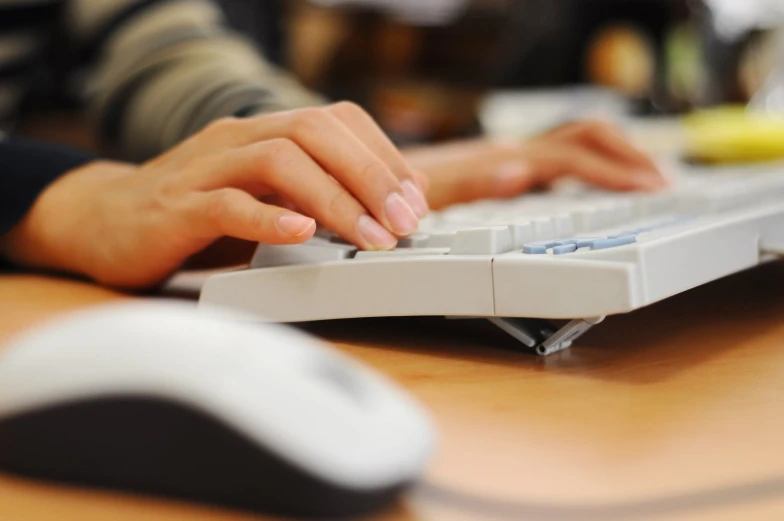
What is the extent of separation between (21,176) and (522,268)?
35 cm

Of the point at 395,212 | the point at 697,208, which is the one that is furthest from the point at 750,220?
the point at 395,212

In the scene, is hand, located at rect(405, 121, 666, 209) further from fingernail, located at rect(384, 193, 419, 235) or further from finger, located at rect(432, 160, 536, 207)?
fingernail, located at rect(384, 193, 419, 235)

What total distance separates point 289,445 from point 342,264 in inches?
7.6

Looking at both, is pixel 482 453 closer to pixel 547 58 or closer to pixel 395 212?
pixel 395 212

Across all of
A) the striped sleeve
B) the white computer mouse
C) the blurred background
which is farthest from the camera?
the blurred background

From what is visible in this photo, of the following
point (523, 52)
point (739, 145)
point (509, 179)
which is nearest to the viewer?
point (509, 179)

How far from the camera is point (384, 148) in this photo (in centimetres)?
46

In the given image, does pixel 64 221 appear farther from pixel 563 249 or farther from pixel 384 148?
pixel 563 249

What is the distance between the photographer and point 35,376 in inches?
9.6

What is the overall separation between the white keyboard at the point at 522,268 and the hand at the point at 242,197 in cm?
2

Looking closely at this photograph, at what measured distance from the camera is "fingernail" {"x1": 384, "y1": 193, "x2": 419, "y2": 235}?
0.42m

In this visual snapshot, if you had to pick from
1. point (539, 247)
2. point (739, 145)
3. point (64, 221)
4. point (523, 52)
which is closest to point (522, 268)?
point (539, 247)

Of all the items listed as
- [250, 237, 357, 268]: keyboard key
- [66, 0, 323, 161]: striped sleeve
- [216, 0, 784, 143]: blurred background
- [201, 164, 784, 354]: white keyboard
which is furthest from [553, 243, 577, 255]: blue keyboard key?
[216, 0, 784, 143]: blurred background

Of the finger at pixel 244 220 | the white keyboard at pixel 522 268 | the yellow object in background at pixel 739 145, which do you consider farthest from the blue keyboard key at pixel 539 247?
the yellow object in background at pixel 739 145
